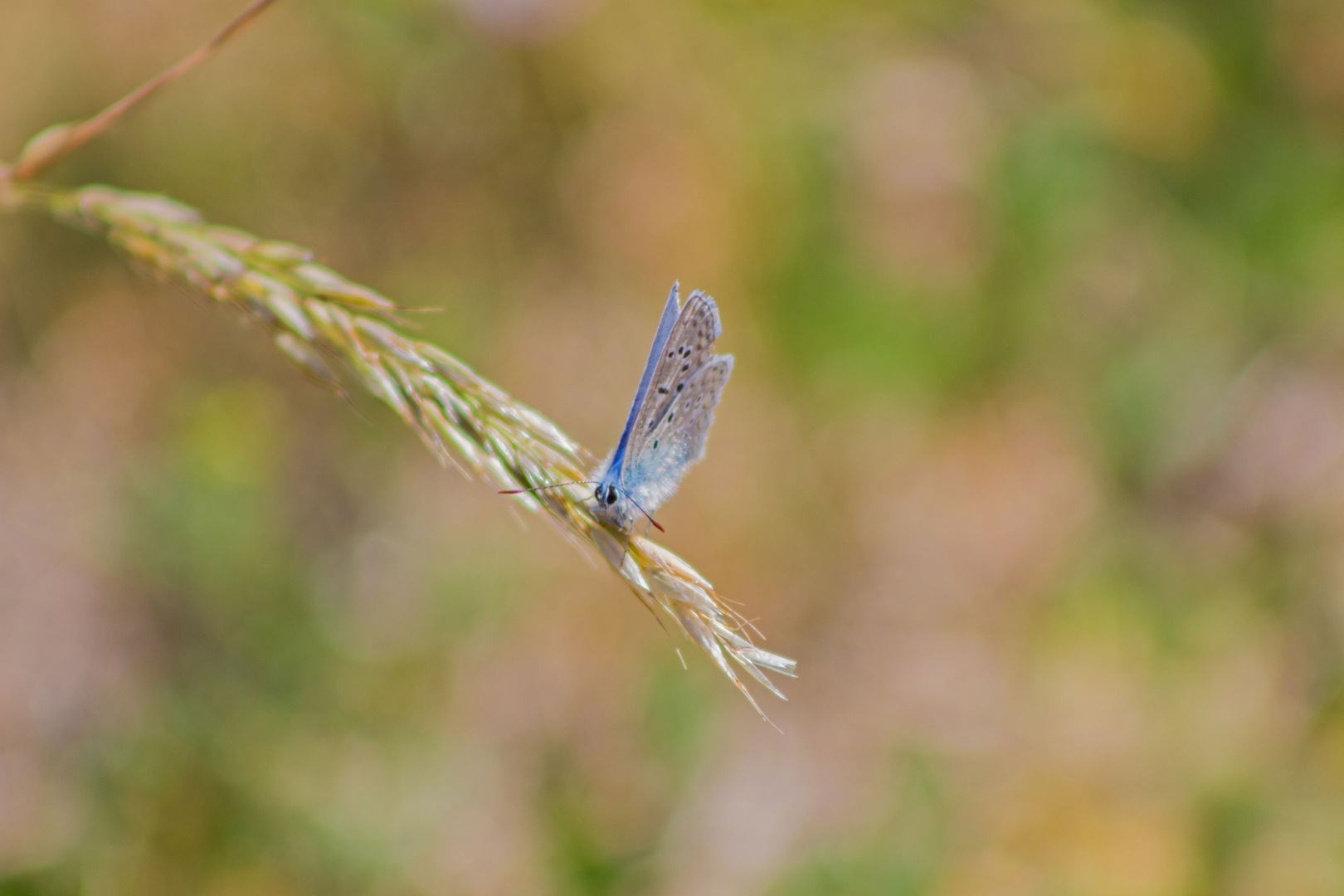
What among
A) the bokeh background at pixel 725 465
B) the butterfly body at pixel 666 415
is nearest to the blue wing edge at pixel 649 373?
the butterfly body at pixel 666 415

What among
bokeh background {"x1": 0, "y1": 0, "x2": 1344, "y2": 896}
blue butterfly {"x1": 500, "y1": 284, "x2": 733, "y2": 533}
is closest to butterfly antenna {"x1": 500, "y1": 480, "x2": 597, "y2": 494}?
blue butterfly {"x1": 500, "y1": 284, "x2": 733, "y2": 533}

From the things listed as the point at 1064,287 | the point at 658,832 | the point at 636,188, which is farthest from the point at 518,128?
the point at 658,832

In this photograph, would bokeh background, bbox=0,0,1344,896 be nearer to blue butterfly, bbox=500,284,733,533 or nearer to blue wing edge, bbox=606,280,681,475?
blue butterfly, bbox=500,284,733,533

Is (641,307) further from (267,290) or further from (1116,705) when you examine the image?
(267,290)

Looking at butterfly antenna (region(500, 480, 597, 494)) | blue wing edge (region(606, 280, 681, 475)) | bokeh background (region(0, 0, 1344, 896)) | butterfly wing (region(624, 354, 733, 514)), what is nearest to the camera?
butterfly antenna (region(500, 480, 597, 494))

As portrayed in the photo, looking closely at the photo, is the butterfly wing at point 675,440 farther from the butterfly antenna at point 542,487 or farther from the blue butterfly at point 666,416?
the butterfly antenna at point 542,487
